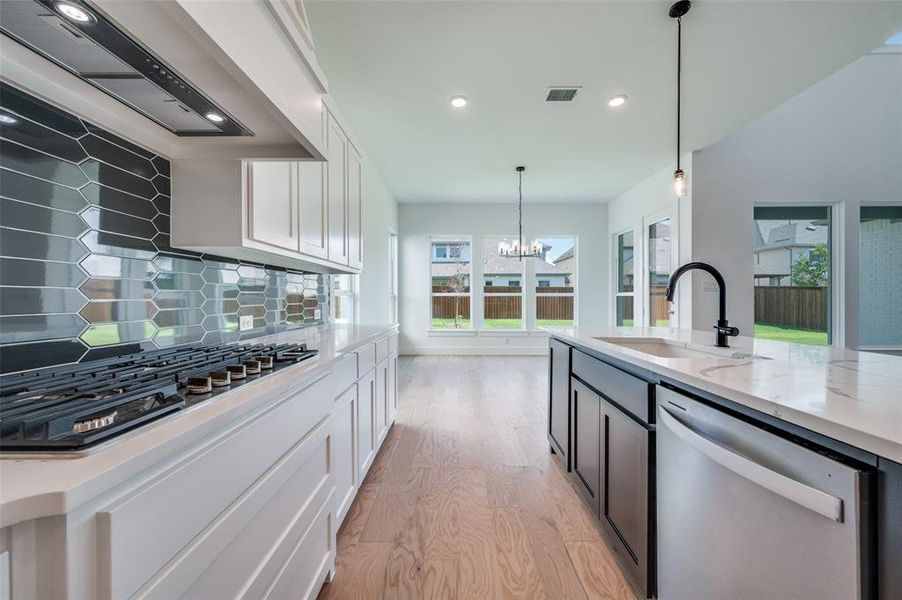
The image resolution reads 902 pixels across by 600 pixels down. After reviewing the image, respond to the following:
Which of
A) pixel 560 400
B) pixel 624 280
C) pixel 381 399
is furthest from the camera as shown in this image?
pixel 624 280

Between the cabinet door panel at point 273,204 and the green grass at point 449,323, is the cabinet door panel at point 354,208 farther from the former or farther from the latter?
the green grass at point 449,323

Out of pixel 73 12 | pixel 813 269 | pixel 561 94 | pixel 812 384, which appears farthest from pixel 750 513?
pixel 813 269

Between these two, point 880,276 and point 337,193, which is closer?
point 337,193

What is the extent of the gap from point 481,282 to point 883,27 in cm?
513

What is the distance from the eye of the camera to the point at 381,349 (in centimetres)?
249

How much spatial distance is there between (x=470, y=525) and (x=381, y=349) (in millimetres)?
1186

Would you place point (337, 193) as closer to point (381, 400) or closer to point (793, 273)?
point (381, 400)

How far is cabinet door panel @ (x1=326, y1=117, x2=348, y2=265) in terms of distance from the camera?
2230mm

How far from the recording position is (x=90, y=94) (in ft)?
3.24

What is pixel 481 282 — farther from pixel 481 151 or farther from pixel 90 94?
pixel 90 94

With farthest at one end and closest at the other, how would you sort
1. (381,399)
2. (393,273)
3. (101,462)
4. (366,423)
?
(393,273), (381,399), (366,423), (101,462)

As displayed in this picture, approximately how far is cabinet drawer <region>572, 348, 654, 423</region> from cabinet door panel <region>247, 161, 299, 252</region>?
1521 millimetres

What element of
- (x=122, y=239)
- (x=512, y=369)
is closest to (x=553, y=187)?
(x=512, y=369)

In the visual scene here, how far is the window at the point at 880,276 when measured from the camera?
167 inches
